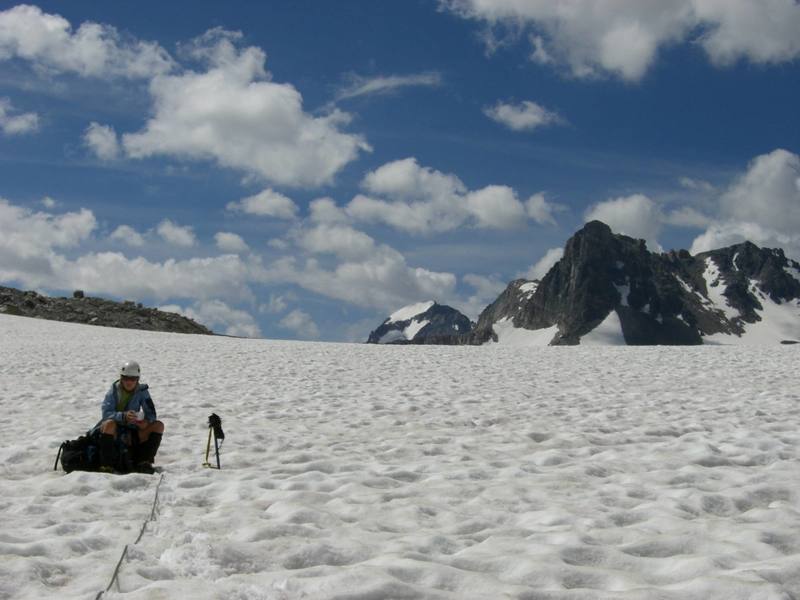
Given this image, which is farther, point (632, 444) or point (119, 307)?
point (119, 307)

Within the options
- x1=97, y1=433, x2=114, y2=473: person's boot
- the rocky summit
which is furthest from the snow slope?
the rocky summit

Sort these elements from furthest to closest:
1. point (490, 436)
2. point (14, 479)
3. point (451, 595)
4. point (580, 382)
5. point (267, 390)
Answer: point (580, 382) < point (267, 390) < point (490, 436) < point (14, 479) < point (451, 595)

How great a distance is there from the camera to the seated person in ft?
33.1

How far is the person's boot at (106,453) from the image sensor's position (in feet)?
32.8

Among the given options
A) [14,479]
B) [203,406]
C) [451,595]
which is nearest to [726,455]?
[451,595]

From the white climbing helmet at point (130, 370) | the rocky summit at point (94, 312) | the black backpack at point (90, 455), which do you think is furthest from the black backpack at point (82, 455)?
the rocky summit at point (94, 312)

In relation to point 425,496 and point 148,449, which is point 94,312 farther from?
point 425,496

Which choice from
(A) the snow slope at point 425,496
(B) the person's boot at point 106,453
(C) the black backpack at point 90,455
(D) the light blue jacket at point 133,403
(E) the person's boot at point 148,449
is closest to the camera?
(A) the snow slope at point 425,496

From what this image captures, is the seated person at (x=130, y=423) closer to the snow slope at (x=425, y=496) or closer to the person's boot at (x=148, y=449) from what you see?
the person's boot at (x=148, y=449)

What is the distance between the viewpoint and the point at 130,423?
1045 cm

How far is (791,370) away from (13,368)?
2459 cm

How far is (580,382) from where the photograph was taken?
69.9ft

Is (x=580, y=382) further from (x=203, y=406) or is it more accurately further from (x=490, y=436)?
(x=203, y=406)

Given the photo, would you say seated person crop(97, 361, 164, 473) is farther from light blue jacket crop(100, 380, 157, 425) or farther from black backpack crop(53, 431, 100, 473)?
black backpack crop(53, 431, 100, 473)
